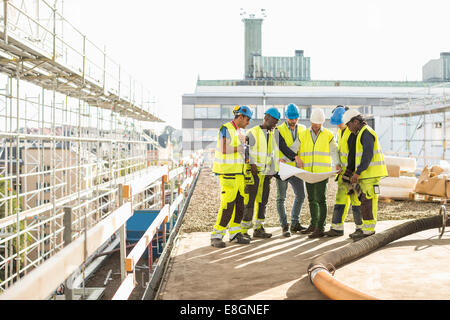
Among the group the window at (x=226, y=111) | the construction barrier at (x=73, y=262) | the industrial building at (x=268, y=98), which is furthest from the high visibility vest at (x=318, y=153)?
the window at (x=226, y=111)

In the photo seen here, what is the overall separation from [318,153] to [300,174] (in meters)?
0.46

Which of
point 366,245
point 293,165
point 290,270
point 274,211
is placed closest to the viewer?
point 290,270

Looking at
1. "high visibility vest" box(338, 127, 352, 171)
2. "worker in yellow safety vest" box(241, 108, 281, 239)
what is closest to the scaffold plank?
"worker in yellow safety vest" box(241, 108, 281, 239)

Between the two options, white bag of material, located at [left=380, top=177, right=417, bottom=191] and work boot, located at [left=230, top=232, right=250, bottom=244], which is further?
white bag of material, located at [left=380, top=177, right=417, bottom=191]

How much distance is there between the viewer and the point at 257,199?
6.14 meters

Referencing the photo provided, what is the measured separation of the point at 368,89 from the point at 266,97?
1275cm

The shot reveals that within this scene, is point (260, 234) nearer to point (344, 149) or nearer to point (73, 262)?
point (344, 149)

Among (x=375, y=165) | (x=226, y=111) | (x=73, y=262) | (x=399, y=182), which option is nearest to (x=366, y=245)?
(x=375, y=165)

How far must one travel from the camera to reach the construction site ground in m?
3.64

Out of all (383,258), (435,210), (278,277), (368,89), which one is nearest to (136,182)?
(278,277)

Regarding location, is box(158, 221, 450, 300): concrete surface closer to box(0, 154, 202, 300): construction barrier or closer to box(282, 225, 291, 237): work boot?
box(282, 225, 291, 237): work boot

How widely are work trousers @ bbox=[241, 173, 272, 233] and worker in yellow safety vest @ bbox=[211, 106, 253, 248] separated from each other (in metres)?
0.36
